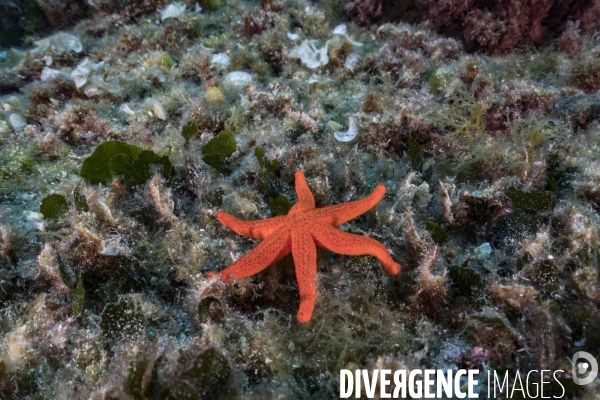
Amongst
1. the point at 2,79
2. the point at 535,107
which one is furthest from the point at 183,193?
the point at 2,79

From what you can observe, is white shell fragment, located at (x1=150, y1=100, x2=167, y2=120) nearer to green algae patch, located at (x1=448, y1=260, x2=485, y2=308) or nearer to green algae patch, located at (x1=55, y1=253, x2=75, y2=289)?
green algae patch, located at (x1=55, y1=253, x2=75, y2=289)

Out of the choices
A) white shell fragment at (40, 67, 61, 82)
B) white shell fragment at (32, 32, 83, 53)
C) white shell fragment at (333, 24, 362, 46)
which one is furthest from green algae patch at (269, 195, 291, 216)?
white shell fragment at (32, 32, 83, 53)

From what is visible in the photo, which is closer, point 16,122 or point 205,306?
point 205,306

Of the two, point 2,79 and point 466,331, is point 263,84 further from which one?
point 2,79

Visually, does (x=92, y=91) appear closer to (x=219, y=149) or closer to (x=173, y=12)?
(x=173, y=12)

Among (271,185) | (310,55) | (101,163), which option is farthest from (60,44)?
(271,185)

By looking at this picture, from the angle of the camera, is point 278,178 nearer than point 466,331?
No

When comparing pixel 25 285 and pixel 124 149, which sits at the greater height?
pixel 124 149
